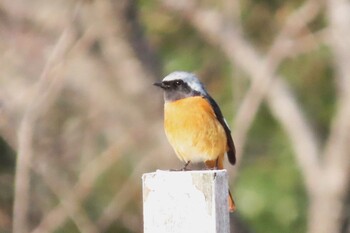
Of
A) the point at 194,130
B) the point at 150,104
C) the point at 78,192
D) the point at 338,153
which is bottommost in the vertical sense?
the point at 78,192

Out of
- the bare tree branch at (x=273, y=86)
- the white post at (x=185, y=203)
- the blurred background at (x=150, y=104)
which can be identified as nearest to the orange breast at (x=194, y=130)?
the white post at (x=185, y=203)

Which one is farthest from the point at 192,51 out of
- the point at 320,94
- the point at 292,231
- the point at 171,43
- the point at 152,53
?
the point at 152,53

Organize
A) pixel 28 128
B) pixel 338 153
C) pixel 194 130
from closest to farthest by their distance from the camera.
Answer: pixel 194 130
pixel 28 128
pixel 338 153

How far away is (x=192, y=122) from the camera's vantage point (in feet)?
14.9

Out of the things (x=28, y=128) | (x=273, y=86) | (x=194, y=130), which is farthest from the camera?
(x=273, y=86)

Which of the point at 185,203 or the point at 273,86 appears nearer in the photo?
the point at 185,203

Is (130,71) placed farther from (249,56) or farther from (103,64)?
(249,56)

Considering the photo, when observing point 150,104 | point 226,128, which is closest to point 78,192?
point 150,104

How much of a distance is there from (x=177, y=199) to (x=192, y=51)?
7.50m

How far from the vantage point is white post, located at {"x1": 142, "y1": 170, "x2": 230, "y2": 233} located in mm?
2877

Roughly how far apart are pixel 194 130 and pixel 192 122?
0.04 meters

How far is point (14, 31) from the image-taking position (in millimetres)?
8727

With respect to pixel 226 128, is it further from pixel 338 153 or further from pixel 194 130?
pixel 338 153

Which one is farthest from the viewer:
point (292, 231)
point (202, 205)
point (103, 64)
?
point (292, 231)
